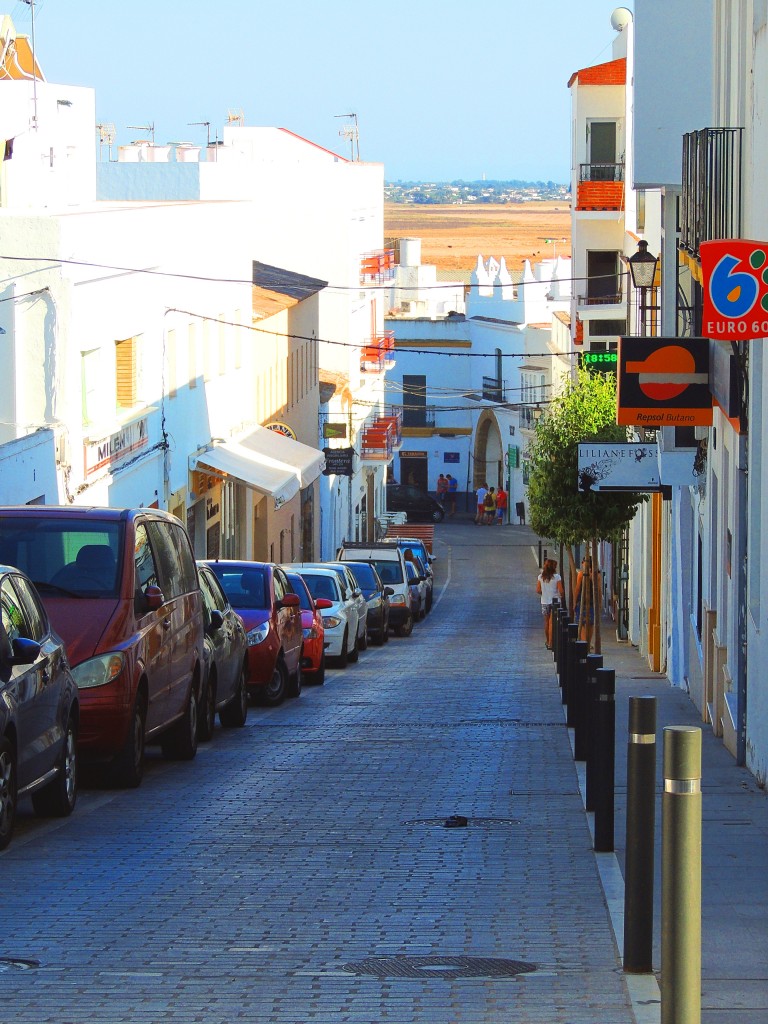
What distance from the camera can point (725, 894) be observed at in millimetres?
7770

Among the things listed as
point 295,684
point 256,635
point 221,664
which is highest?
point 221,664

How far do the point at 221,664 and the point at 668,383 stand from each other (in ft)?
15.5

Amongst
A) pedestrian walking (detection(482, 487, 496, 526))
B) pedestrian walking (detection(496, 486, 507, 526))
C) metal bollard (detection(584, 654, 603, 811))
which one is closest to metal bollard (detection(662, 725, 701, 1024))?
metal bollard (detection(584, 654, 603, 811))

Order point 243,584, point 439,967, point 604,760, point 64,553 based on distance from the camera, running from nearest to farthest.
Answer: point 439,967, point 604,760, point 64,553, point 243,584

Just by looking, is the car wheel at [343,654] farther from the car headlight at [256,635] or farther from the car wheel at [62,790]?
the car wheel at [62,790]

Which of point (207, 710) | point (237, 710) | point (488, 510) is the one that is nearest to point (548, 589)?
point (237, 710)

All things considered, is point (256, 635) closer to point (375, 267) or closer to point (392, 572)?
point (392, 572)

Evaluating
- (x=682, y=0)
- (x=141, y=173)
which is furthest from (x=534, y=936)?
(x=141, y=173)

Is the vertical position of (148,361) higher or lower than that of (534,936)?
higher

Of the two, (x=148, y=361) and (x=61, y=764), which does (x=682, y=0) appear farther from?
(x=148, y=361)

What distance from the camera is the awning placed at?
3628 centimetres

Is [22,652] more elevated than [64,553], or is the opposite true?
[64,553]

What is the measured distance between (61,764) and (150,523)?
2.93 metres

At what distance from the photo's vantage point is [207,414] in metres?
38.4
